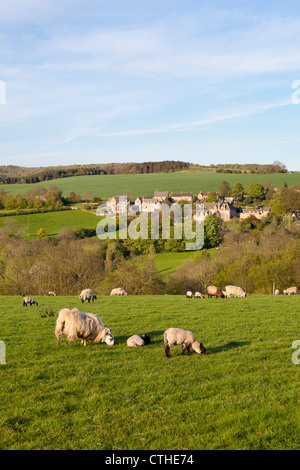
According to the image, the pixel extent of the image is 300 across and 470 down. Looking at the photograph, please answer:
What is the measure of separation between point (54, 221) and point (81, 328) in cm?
9256

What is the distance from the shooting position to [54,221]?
3976 inches

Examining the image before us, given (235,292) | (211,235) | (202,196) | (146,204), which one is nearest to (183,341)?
(235,292)

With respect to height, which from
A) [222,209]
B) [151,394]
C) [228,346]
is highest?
[222,209]

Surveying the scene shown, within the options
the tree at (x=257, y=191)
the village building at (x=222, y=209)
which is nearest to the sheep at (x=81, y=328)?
the village building at (x=222, y=209)

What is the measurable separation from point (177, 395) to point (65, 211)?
352 feet

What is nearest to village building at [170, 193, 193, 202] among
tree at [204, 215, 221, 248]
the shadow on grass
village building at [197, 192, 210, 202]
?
village building at [197, 192, 210, 202]

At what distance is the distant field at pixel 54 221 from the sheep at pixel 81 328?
80124 millimetres

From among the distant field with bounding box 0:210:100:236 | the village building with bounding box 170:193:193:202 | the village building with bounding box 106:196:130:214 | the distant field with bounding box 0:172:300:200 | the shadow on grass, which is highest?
the distant field with bounding box 0:172:300:200

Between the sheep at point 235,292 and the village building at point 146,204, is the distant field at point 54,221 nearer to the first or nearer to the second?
the village building at point 146,204

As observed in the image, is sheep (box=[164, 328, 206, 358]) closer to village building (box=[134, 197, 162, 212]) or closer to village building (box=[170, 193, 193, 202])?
village building (box=[134, 197, 162, 212])

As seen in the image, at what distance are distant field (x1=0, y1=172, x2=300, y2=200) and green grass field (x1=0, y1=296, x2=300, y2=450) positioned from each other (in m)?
131

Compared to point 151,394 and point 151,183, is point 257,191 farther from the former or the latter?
point 151,394

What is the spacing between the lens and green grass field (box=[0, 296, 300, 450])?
675 centimetres

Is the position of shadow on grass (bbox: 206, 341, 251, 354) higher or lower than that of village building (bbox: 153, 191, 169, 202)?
lower
